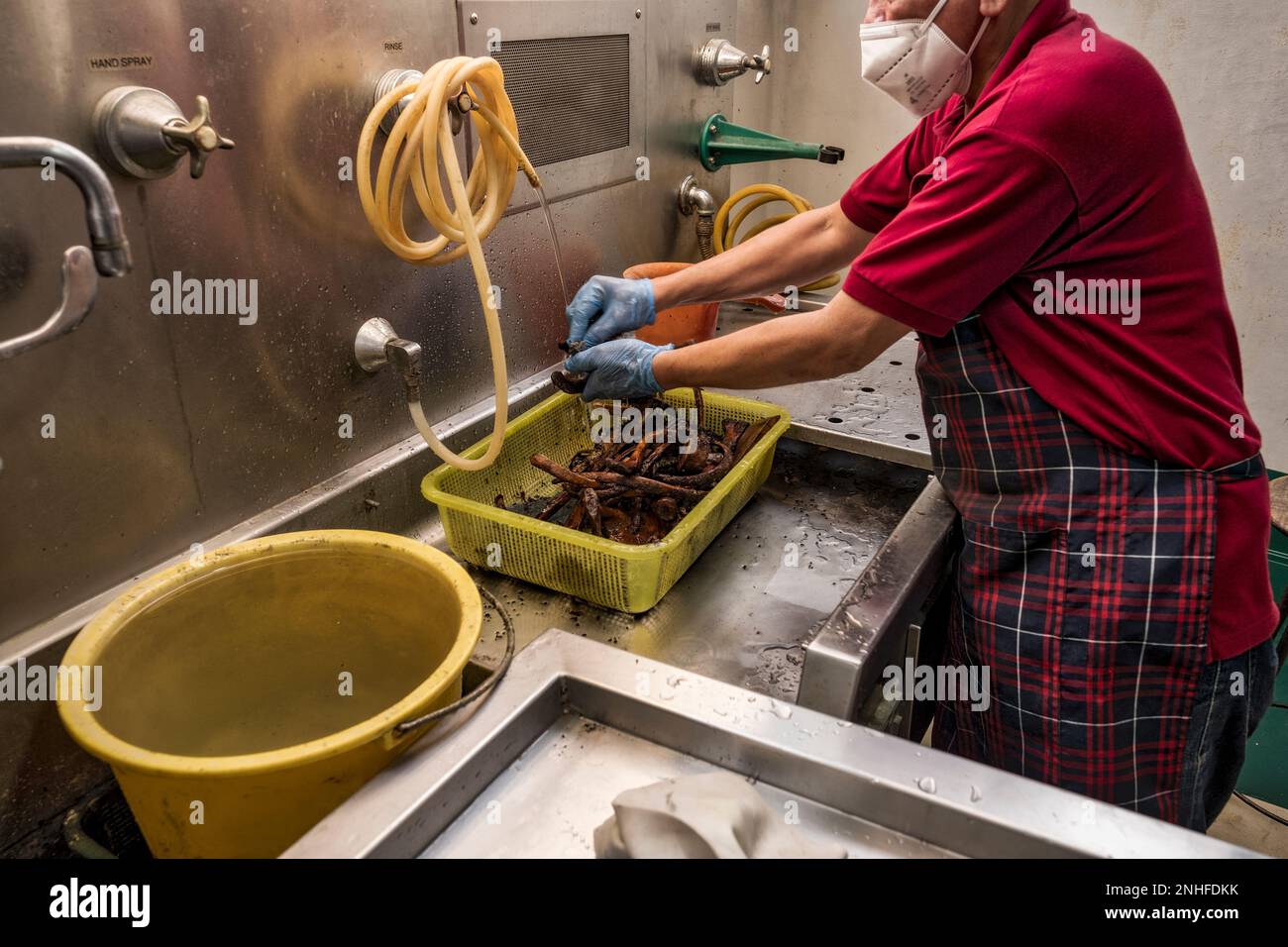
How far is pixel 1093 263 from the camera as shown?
111cm

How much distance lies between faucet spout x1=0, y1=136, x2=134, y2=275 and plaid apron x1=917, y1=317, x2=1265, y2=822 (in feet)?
3.17

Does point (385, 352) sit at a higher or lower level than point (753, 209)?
lower

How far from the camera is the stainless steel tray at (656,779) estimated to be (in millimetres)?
773

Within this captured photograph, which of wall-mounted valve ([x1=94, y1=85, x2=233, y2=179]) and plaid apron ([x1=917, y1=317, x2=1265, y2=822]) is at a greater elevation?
wall-mounted valve ([x1=94, y1=85, x2=233, y2=179])

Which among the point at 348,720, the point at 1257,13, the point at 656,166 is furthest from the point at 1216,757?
the point at 1257,13

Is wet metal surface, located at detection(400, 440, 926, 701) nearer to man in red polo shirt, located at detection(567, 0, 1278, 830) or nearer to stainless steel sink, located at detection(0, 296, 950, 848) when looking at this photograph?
stainless steel sink, located at detection(0, 296, 950, 848)

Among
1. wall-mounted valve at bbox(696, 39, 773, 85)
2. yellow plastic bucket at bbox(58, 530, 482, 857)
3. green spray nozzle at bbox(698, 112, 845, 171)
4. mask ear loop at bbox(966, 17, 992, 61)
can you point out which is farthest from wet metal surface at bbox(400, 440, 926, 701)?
wall-mounted valve at bbox(696, 39, 773, 85)

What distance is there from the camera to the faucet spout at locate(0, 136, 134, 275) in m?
0.74

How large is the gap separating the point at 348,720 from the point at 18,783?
0.37 m

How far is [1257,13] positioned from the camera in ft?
7.87

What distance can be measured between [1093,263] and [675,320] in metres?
0.88

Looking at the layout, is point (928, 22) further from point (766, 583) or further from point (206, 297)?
point (206, 297)

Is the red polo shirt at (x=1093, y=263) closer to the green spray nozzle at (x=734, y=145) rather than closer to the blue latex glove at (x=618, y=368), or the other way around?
the blue latex glove at (x=618, y=368)

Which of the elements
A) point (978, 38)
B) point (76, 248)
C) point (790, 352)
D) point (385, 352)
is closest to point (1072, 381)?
point (790, 352)
